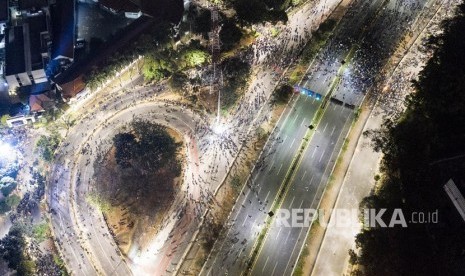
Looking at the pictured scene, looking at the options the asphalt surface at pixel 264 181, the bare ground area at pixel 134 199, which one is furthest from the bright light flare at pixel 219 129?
the bare ground area at pixel 134 199

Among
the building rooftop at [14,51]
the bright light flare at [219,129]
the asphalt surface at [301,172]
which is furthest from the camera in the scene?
the building rooftop at [14,51]

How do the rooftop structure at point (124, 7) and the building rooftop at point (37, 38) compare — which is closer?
the building rooftop at point (37, 38)

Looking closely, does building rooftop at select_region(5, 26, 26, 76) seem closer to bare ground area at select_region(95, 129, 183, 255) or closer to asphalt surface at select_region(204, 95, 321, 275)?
bare ground area at select_region(95, 129, 183, 255)

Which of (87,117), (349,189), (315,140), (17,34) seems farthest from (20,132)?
(349,189)

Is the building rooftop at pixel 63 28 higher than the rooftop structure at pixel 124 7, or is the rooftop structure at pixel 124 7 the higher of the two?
the rooftop structure at pixel 124 7

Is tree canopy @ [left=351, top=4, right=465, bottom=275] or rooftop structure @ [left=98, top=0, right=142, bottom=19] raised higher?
rooftop structure @ [left=98, top=0, right=142, bottom=19]

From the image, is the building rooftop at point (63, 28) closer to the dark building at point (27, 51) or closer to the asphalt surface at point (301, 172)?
the dark building at point (27, 51)

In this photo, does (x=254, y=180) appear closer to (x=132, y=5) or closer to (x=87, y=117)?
(x=87, y=117)

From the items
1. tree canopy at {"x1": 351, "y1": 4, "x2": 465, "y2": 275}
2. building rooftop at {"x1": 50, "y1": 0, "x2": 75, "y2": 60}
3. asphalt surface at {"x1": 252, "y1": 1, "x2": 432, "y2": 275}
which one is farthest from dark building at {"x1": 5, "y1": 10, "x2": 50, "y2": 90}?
tree canopy at {"x1": 351, "y1": 4, "x2": 465, "y2": 275}

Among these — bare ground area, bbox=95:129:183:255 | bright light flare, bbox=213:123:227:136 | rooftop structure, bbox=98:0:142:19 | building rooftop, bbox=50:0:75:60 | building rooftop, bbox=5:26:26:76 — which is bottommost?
bare ground area, bbox=95:129:183:255
